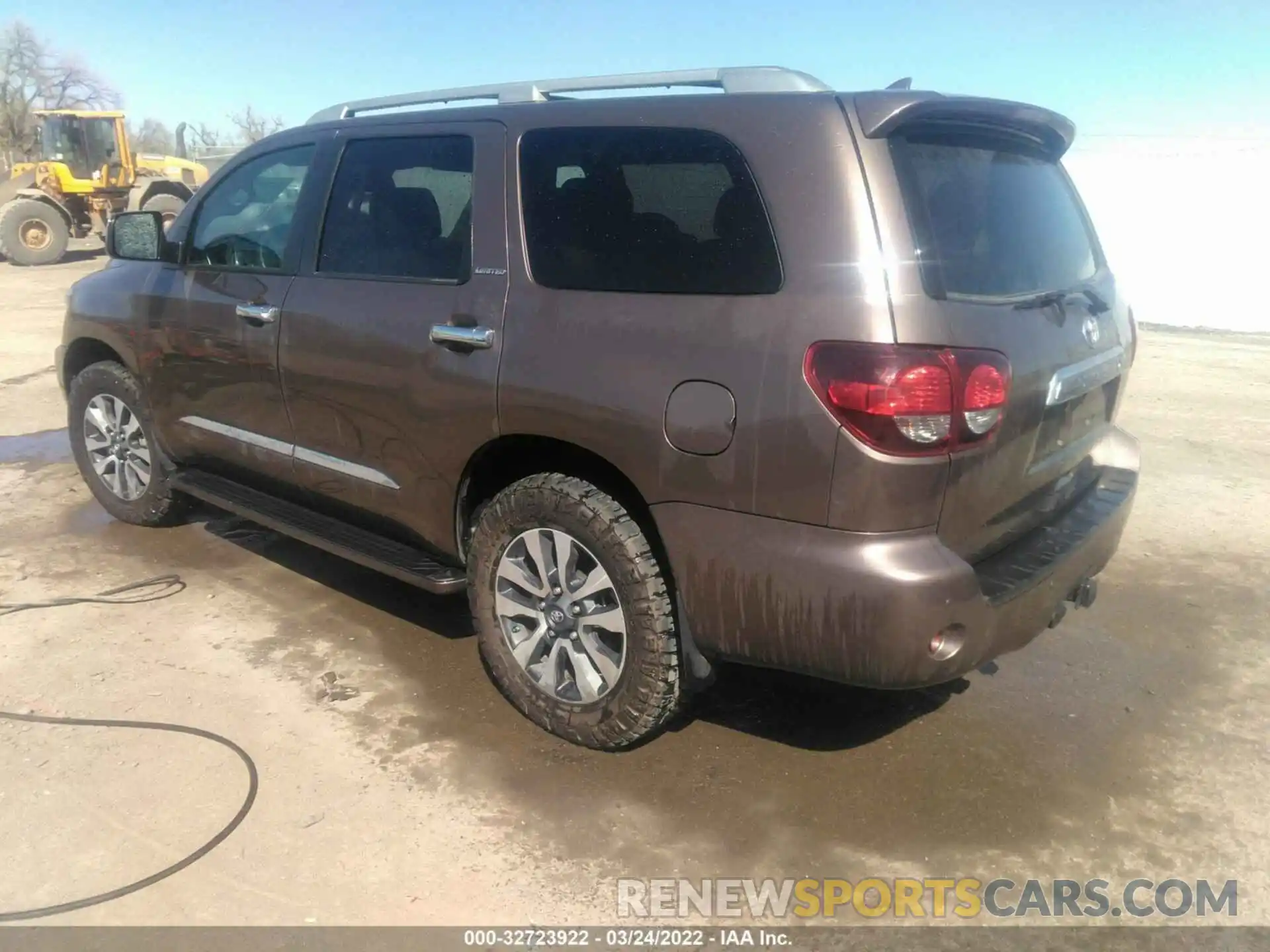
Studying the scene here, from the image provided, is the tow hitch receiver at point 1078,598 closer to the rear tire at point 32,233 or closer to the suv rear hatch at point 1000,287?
the suv rear hatch at point 1000,287

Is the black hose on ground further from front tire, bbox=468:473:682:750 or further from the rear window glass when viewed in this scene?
the rear window glass

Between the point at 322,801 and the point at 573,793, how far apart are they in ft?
2.37

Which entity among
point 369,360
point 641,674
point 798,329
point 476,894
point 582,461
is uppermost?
point 798,329

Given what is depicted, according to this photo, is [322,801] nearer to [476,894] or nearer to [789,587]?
[476,894]

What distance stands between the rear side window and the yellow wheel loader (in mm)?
18776

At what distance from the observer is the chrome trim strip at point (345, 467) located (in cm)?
350

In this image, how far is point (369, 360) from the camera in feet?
11.2

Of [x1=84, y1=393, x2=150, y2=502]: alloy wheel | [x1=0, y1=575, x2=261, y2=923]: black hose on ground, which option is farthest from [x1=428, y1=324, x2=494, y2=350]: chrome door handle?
[x1=84, y1=393, x2=150, y2=502]: alloy wheel

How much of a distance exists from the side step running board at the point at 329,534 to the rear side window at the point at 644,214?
43.2 inches

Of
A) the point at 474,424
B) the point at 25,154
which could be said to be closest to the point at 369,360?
the point at 474,424

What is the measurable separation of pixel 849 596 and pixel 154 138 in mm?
83126

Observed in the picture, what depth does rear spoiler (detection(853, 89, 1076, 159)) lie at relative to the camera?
248cm

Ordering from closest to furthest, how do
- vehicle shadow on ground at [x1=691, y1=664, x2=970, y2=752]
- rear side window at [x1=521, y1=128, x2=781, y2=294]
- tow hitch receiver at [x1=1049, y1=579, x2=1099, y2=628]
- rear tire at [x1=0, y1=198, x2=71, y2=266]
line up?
rear side window at [x1=521, y1=128, x2=781, y2=294], tow hitch receiver at [x1=1049, y1=579, x2=1099, y2=628], vehicle shadow on ground at [x1=691, y1=664, x2=970, y2=752], rear tire at [x1=0, y1=198, x2=71, y2=266]

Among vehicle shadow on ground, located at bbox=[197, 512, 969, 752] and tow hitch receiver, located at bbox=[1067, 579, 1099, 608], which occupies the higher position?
tow hitch receiver, located at bbox=[1067, 579, 1099, 608]
